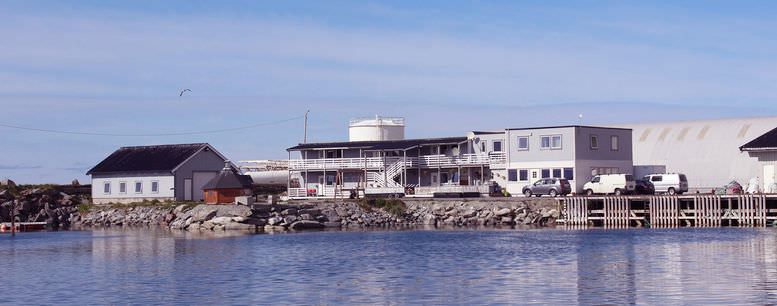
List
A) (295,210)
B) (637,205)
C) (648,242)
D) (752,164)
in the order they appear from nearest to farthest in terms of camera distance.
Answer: (648,242) < (637,205) < (295,210) < (752,164)

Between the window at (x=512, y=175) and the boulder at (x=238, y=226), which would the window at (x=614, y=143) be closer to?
the window at (x=512, y=175)

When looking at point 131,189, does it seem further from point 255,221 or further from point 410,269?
point 410,269

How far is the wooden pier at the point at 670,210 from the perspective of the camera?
67.3m

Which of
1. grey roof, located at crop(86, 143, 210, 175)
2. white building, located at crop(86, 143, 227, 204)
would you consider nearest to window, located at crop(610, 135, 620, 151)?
white building, located at crop(86, 143, 227, 204)

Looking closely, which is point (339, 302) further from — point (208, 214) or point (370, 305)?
point (208, 214)

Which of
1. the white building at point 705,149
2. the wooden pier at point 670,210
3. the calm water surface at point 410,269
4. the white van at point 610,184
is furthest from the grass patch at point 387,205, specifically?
the white building at point 705,149

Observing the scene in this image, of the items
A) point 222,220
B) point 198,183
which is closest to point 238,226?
point 222,220

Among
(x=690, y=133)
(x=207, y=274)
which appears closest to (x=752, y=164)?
(x=690, y=133)

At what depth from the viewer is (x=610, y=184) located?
7694 cm

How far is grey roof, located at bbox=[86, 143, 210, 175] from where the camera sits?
9362cm

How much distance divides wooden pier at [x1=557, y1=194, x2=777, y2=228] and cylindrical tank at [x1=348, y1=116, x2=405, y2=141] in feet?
115

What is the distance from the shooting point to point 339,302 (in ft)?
112

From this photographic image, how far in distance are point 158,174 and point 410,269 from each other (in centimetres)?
5342

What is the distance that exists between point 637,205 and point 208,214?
2854 centimetres
